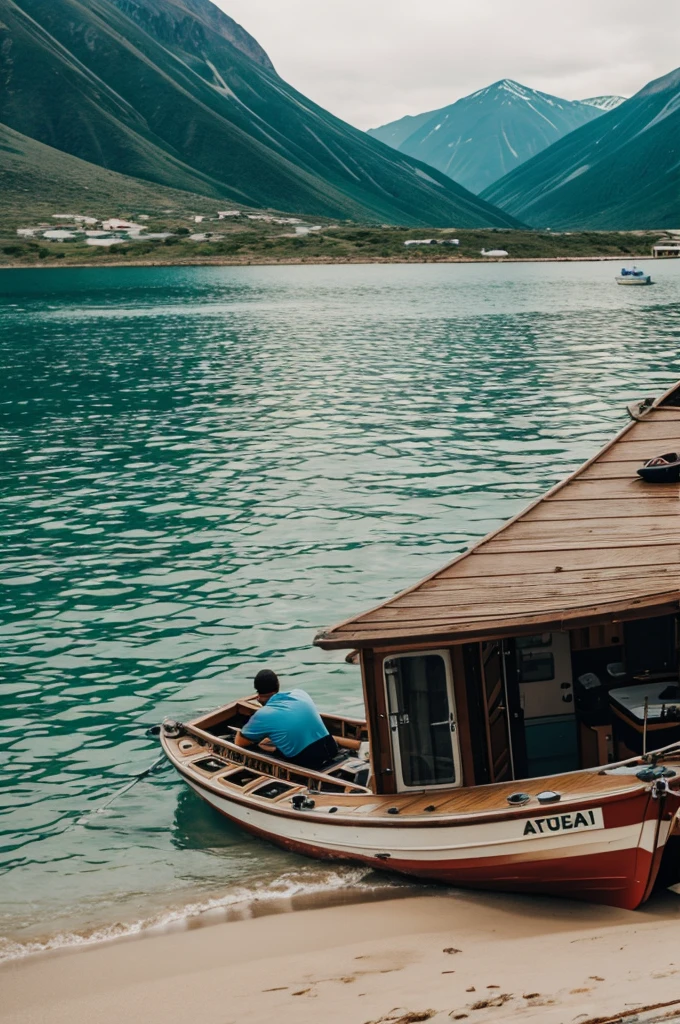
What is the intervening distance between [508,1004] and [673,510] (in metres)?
10.4

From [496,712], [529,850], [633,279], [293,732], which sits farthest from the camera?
[633,279]

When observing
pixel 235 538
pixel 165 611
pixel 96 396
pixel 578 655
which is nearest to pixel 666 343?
pixel 96 396

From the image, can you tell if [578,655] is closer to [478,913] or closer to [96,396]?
[478,913]

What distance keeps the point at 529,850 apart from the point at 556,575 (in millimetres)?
4159

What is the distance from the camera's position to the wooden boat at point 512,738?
1398 centimetres

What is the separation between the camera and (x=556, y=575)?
53.9ft

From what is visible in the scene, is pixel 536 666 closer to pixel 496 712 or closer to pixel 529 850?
pixel 496 712

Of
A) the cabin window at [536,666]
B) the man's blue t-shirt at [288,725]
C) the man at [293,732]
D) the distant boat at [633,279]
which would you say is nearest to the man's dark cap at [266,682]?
the man at [293,732]

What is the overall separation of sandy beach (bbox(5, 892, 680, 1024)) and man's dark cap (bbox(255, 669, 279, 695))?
4.61 metres

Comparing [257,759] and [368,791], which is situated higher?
[368,791]

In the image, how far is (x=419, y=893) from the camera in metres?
15.6

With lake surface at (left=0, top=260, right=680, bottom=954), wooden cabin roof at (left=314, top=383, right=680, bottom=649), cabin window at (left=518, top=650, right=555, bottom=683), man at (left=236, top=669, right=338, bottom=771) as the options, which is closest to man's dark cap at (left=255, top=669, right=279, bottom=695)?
man at (left=236, top=669, right=338, bottom=771)

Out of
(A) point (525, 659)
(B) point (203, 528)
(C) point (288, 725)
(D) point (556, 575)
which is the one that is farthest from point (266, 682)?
(B) point (203, 528)

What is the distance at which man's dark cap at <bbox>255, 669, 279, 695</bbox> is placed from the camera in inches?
758
